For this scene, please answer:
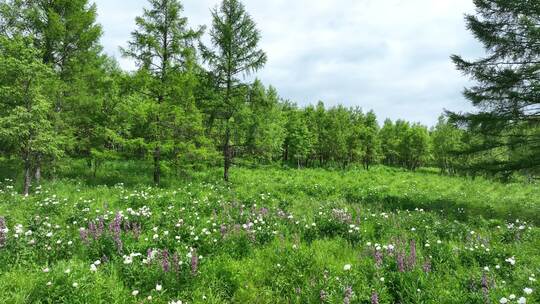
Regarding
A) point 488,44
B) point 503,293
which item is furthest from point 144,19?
point 503,293

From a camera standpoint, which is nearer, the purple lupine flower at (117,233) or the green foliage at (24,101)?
the purple lupine flower at (117,233)

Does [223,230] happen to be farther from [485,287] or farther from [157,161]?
[157,161]

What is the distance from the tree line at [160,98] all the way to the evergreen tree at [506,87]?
0.05 m

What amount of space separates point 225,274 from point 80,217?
514 cm

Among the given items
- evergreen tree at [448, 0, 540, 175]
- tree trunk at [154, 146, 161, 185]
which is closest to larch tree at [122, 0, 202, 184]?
tree trunk at [154, 146, 161, 185]

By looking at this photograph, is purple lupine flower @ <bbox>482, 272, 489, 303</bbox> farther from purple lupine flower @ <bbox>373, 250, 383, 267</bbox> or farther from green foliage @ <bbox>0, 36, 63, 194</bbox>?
green foliage @ <bbox>0, 36, 63, 194</bbox>

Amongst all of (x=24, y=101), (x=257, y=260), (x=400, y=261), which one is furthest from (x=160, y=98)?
(x=400, y=261)

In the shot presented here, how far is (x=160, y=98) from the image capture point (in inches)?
700

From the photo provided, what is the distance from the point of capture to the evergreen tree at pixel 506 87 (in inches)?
531

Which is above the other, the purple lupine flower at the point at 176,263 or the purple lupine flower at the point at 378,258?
the purple lupine flower at the point at 378,258

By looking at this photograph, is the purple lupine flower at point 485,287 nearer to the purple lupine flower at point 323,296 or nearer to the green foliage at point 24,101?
the purple lupine flower at point 323,296

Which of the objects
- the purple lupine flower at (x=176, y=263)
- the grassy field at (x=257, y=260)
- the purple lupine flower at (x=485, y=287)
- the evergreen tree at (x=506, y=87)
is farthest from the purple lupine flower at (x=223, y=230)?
the evergreen tree at (x=506, y=87)

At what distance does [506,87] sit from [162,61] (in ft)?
56.9

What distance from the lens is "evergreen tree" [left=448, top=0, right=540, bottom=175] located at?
44.2 feet
